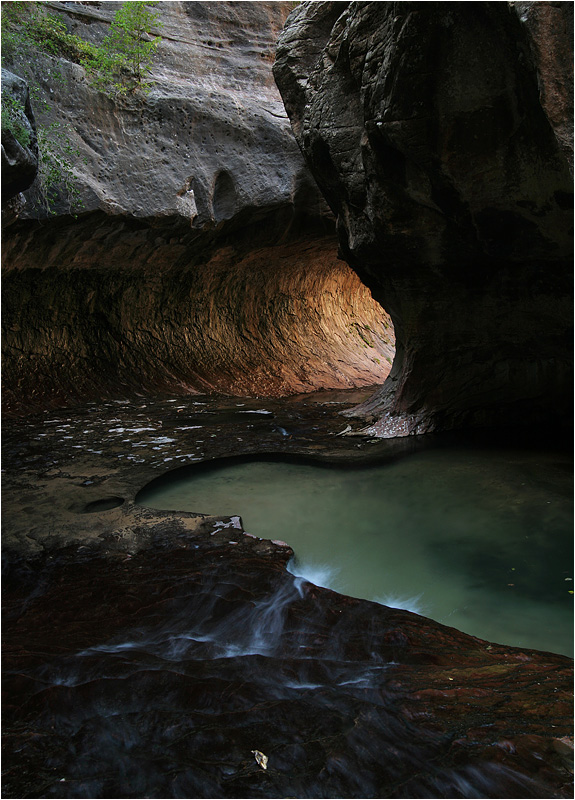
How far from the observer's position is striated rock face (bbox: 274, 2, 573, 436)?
172 inches

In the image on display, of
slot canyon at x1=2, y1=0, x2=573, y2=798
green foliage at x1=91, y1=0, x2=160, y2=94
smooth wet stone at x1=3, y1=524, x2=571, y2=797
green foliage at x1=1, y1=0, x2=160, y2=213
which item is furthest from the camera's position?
green foliage at x1=91, y1=0, x2=160, y2=94

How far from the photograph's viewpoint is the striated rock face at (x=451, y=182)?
436 cm

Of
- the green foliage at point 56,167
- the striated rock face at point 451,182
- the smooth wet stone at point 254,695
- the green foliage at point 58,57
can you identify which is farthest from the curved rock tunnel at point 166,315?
the smooth wet stone at point 254,695

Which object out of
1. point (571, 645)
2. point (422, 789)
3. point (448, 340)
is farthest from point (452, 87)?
point (422, 789)

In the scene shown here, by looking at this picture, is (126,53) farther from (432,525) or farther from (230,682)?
(230,682)

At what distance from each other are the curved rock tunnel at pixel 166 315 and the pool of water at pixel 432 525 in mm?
4228

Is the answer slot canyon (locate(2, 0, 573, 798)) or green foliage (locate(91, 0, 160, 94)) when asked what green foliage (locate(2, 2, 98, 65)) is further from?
green foliage (locate(91, 0, 160, 94))

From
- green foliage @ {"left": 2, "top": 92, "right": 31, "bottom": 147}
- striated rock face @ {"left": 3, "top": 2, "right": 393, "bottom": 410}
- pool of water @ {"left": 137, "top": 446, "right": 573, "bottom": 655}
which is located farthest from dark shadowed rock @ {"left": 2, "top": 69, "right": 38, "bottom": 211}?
pool of water @ {"left": 137, "top": 446, "right": 573, "bottom": 655}

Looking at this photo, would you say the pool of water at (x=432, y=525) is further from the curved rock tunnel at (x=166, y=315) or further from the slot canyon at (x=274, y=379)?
the curved rock tunnel at (x=166, y=315)

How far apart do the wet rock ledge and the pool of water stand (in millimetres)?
306

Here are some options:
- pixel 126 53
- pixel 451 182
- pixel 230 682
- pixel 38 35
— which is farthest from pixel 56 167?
pixel 230 682

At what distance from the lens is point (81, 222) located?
326 inches

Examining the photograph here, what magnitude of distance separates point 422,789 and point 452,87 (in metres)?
4.53

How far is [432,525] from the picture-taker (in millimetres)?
4543
